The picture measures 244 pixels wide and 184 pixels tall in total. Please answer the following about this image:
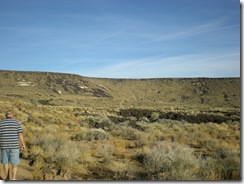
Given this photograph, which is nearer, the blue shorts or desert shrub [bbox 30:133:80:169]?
the blue shorts

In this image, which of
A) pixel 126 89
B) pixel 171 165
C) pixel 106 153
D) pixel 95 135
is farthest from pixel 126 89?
pixel 171 165

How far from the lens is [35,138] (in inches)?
411

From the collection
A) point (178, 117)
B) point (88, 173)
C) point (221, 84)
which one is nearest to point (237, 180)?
point (88, 173)

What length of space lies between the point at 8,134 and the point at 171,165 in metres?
3.66

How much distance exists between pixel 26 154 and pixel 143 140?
449 cm

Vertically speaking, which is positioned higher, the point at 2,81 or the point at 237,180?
the point at 2,81

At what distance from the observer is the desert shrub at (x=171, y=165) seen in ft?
23.8

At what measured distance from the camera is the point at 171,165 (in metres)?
7.66

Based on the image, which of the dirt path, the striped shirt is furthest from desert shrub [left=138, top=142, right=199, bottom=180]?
the striped shirt

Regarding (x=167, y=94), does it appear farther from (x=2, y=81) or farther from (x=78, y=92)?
(x=2, y=81)

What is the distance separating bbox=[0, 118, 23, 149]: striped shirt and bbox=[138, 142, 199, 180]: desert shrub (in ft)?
10.1

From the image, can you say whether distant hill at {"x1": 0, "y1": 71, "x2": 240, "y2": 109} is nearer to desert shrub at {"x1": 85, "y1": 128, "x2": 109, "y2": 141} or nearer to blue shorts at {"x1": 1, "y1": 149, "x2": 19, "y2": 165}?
desert shrub at {"x1": 85, "y1": 128, "x2": 109, "y2": 141}

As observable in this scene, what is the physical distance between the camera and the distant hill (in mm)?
55062

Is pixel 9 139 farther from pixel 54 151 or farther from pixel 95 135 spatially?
pixel 95 135
